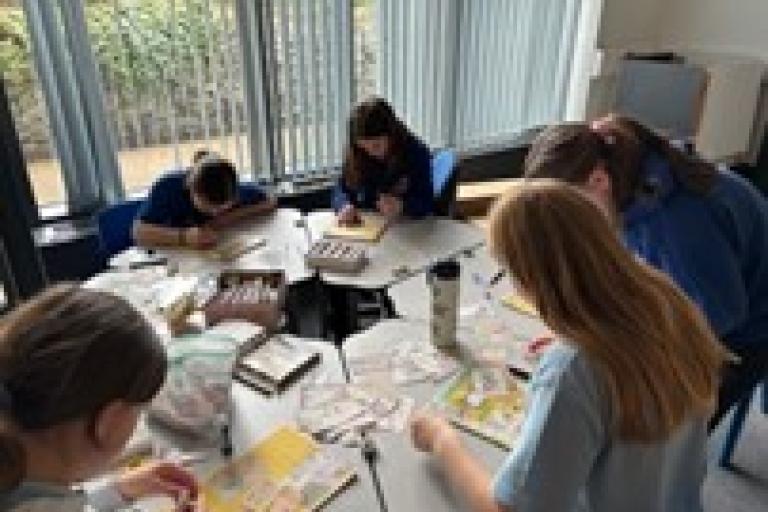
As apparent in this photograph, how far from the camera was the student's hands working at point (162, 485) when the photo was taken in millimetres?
1160

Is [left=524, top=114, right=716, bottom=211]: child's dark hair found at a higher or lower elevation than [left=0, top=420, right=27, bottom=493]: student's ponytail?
higher

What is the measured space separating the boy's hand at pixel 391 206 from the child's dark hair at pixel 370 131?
161 mm

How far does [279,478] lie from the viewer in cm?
A: 124

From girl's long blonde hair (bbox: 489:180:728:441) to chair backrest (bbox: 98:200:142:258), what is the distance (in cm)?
174

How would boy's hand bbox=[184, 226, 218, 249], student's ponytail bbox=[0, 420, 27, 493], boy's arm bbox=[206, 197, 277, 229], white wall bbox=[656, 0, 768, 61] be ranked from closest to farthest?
student's ponytail bbox=[0, 420, 27, 493] < boy's hand bbox=[184, 226, 218, 249] < boy's arm bbox=[206, 197, 277, 229] < white wall bbox=[656, 0, 768, 61]

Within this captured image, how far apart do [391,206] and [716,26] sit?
2359 mm

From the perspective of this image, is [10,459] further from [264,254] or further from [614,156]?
[264,254]

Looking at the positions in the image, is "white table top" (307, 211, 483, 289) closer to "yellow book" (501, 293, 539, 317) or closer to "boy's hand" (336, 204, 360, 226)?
"boy's hand" (336, 204, 360, 226)

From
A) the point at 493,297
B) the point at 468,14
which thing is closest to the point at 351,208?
the point at 493,297

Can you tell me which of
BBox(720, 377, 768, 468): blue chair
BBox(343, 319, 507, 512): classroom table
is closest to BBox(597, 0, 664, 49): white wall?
BBox(720, 377, 768, 468): blue chair

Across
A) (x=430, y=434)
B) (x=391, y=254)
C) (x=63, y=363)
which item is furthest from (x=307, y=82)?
(x=63, y=363)

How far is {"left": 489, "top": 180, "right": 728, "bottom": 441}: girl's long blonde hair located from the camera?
0.92 m

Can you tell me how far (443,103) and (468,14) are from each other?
45 centimetres

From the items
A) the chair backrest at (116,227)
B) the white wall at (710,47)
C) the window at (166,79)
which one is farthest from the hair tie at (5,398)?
the white wall at (710,47)
